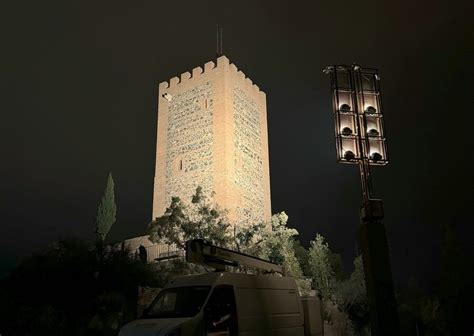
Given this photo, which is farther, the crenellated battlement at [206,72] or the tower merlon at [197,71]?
the tower merlon at [197,71]

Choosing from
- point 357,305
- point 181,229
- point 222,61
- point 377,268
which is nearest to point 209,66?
point 222,61

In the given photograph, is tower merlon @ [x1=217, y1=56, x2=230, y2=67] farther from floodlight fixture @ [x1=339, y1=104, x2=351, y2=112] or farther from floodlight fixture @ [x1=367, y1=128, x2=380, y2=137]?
floodlight fixture @ [x1=367, y1=128, x2=380, y2=137]

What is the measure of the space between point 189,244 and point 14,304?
23.0ft

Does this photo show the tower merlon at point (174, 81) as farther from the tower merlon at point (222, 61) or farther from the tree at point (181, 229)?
the tree at point (181, 229)

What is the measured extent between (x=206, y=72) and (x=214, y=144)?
4697 mm

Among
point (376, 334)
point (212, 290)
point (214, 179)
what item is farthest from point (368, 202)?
point (214, 179)

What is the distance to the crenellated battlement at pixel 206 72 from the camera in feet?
84.1

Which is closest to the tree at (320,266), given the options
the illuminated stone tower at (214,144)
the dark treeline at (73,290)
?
the illuminated stone tower at (214,144)

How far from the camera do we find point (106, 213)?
99.5 feet

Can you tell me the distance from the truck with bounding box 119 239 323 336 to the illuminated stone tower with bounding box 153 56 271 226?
40.9ft

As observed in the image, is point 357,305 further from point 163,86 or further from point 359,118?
point 163,86

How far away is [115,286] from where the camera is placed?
13422mm

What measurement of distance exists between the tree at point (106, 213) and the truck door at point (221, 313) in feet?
75.6

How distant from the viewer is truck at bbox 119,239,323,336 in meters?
7.50
